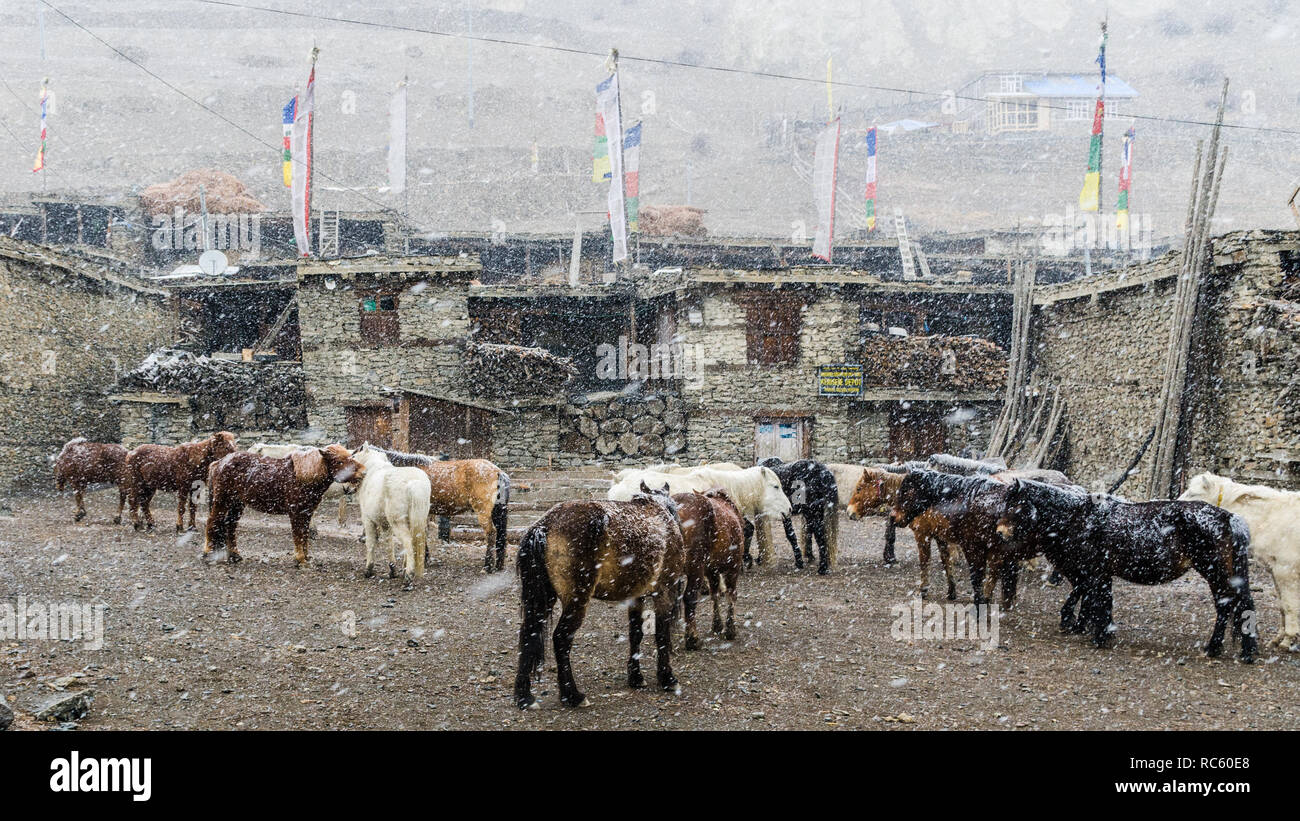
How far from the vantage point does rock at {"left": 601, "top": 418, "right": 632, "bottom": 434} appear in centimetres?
2280

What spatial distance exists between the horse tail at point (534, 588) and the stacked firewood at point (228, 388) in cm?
1805

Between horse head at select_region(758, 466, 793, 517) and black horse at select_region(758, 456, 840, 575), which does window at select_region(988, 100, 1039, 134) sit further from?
horse head at select_region(758, 466, 793, 517)

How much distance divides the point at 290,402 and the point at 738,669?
18.5 meters

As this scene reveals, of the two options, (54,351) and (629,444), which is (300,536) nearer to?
(629,444)

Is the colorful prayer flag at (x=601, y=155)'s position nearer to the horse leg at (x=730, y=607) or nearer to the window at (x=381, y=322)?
the window at (x=381, y=322)

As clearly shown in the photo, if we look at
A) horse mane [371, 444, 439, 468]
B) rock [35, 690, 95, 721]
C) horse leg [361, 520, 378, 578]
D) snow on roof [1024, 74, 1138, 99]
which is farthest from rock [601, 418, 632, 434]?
snow on roof [1024, 74, 1138, 99]

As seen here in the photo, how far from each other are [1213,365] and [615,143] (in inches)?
548

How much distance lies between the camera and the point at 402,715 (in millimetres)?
5988

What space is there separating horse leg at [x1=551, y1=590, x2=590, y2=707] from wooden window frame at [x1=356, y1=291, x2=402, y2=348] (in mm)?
17488

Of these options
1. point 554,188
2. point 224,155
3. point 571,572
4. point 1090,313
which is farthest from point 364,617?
point 224,155

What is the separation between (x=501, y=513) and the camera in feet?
38.1

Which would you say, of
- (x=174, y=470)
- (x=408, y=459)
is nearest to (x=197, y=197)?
(x=174, y=470)

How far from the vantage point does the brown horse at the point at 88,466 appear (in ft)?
49.1

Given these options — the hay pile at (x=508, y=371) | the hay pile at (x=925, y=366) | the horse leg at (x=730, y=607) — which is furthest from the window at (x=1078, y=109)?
the horse leg at (x=730, y=607)
